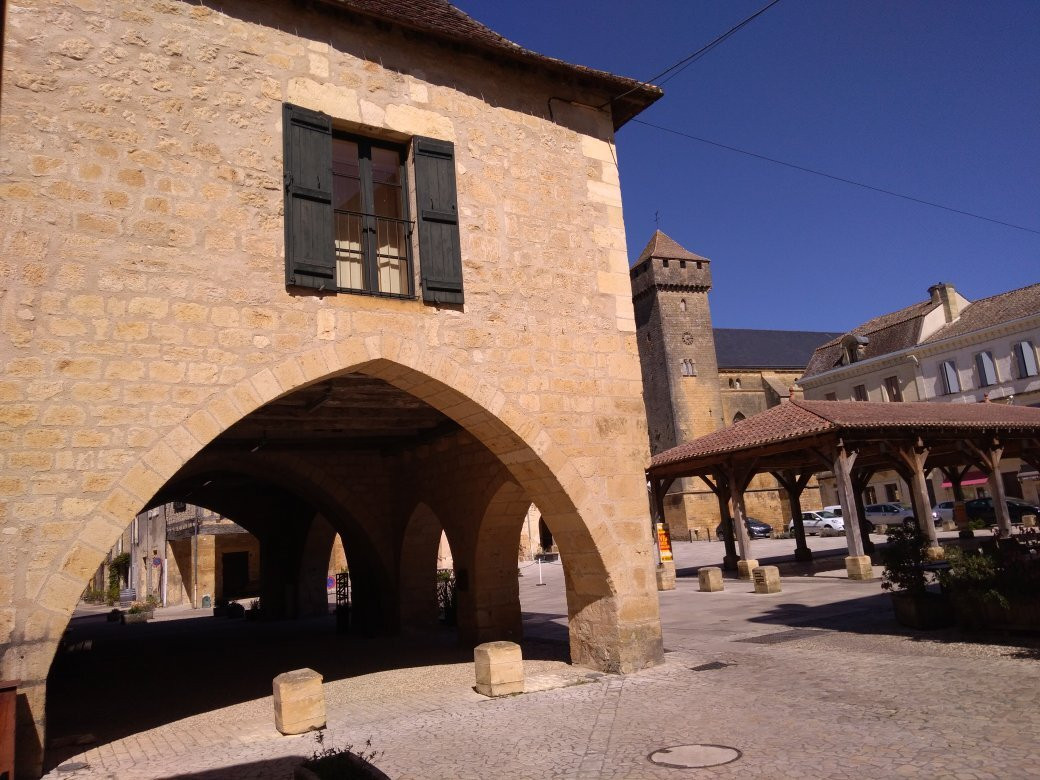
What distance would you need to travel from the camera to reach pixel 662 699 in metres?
5.85

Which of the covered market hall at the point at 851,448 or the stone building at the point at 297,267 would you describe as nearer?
the stone building at the point at 297,267

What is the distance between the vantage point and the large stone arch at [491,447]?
461 centimetres

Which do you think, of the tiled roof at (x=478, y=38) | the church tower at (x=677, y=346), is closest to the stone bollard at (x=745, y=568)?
the tiled roof at (x=478, y=38)

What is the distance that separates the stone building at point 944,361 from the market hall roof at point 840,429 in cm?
1071

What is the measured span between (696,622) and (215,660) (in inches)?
276

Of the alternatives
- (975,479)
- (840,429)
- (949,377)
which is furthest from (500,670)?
(975,479)

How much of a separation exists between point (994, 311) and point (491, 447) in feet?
100

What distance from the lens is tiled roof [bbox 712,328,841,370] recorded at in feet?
152

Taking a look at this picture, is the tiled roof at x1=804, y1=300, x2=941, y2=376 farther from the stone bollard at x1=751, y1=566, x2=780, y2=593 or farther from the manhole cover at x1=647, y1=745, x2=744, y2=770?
the manhole cover at x1=647, y1=745, x2=744, y2=770

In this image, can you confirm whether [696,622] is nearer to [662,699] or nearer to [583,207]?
[662,699]

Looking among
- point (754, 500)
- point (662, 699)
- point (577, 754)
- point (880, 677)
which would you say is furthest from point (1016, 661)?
point (754, 500)

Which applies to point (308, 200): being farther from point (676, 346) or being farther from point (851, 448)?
point (676, 346)

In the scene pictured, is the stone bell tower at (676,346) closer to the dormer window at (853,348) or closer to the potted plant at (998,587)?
the dormer window at (853,348)

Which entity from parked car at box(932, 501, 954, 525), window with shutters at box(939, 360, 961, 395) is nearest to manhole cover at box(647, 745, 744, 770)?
parked car at box(932, 501, 954, 525)
